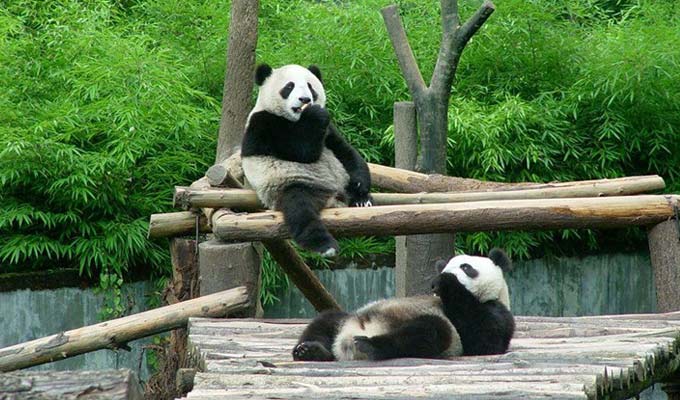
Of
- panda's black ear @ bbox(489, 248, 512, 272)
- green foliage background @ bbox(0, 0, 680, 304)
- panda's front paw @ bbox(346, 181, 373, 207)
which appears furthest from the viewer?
green foliage background @ bbox(0, 0, 680, 304)

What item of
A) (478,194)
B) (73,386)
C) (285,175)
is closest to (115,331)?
(285,175)

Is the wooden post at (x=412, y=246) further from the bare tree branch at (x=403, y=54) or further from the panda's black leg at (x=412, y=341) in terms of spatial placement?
the panda's black leg at (x=412, y=341)

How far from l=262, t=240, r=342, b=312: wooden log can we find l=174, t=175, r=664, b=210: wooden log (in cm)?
25

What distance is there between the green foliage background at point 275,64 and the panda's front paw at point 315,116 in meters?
1.39

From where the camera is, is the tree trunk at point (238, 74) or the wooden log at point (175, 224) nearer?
the wooden log at point (175, 224)

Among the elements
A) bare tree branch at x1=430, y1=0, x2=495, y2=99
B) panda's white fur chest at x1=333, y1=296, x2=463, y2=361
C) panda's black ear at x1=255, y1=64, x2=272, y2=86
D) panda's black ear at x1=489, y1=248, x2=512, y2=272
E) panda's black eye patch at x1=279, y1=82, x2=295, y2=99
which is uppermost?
bare tree branch at x1=430, y1=0, x2=495, y2=99

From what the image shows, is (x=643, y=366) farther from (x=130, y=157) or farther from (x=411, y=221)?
(x=130, y=157)

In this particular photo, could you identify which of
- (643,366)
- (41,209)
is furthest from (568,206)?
(41,209)

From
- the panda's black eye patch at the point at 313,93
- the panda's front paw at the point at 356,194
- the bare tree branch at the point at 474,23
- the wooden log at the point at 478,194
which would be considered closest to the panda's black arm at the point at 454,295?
the wooden log at the point at 478,194

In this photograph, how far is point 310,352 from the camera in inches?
135

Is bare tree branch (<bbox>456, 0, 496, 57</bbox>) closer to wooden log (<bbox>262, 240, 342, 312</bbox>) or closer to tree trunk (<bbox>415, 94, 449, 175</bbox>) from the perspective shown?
tree trunk (<bbox>415, 94, 449, 175</bbox>)

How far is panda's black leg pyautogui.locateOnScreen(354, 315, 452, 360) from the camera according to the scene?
3.36 meters

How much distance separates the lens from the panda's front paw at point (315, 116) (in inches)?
188

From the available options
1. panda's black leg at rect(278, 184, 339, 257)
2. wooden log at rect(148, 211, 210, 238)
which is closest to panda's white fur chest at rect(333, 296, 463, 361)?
panda's black leg at rect(278, 184, 339, 257)
